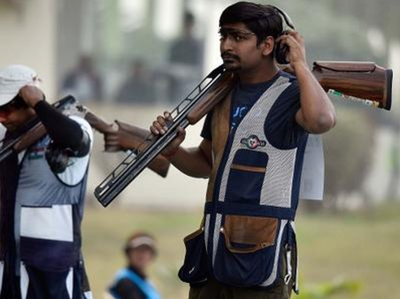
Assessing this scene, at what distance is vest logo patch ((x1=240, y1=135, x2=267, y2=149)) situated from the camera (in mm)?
5414

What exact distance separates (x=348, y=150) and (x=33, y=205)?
960 centimetres

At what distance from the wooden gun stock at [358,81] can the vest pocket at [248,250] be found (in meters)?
0.59

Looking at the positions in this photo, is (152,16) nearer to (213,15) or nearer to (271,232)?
(213,15)

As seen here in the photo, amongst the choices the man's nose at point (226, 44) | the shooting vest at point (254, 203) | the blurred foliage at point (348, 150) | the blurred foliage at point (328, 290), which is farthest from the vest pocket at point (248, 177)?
the blurred foliage at point (348, 150)

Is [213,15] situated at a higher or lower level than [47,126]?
higher

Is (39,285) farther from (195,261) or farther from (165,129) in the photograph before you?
(165,129)

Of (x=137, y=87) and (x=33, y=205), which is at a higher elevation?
(x=137, y=87)

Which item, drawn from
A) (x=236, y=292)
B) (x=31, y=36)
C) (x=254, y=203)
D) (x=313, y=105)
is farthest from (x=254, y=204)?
(x=31, y=36)

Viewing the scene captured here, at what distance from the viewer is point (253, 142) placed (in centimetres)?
542

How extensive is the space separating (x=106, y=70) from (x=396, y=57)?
343 centimetres

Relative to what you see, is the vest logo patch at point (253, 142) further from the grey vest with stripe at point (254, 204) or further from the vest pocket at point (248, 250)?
the vest pocket at point (248, 250)

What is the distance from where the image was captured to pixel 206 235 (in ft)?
18.1

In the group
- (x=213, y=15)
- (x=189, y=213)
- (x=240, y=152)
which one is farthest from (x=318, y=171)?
(x=213, y=15)

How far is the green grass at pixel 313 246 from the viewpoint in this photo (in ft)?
45.5
